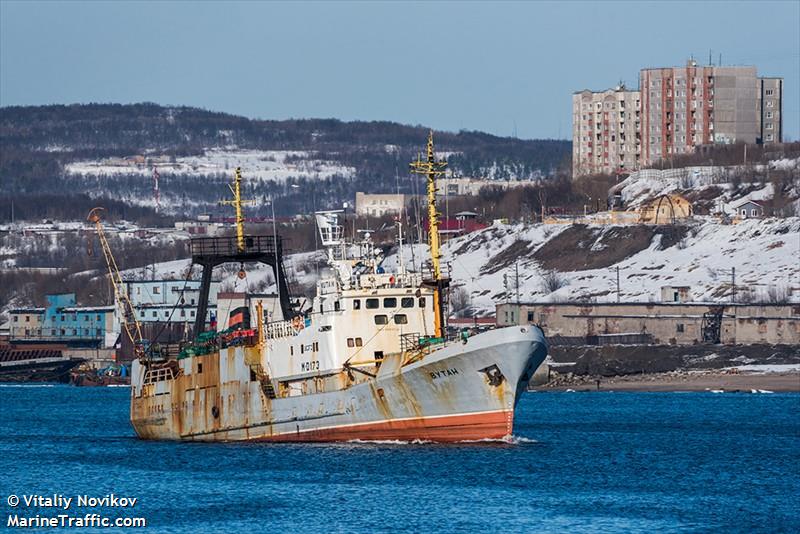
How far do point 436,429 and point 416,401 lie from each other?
132cm

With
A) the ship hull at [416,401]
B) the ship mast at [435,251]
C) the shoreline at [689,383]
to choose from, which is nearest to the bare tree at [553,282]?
the shoreline at [689,383]

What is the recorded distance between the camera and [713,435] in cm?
8338

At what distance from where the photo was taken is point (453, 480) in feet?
206

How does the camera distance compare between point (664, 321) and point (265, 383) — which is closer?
point (265, 383)

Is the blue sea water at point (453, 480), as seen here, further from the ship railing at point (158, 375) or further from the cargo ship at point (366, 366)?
the ship railing at point (158, 375)

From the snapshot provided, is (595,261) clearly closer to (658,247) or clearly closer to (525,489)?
(658,247)

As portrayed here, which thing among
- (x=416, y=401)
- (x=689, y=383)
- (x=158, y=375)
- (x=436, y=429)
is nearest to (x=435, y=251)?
(x=416, y=401)

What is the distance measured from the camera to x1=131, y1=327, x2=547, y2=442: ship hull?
68.4m

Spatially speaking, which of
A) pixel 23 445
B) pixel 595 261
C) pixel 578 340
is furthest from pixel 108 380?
pixel 23 445

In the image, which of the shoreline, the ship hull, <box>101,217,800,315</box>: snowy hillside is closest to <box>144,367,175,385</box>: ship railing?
the ship hull

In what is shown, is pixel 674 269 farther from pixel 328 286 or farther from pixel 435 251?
pixel 435 251

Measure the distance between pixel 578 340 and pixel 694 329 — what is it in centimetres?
932

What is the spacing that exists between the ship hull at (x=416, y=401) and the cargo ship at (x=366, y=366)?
0.04 meters

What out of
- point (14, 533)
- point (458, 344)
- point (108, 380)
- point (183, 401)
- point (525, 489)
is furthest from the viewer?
point (108, 380)
